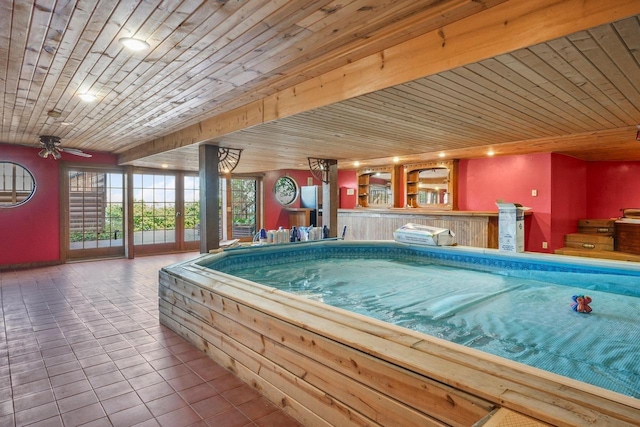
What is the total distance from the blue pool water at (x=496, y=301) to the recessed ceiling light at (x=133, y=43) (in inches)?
106

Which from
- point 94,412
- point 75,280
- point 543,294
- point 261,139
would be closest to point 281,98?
point 261,139

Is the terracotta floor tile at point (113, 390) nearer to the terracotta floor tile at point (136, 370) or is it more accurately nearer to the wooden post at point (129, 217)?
the terracotta floor tile at point (136, 370)

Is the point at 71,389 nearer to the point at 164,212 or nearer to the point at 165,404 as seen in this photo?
the point at 165,404

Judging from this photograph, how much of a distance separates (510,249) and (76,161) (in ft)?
26.6

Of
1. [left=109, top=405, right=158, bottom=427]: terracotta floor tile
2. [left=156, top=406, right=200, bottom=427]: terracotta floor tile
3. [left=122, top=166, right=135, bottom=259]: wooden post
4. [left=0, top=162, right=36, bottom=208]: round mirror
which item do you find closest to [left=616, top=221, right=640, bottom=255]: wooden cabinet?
[left=156, top=406, right=200, bottom=427]: terracotta floor tile

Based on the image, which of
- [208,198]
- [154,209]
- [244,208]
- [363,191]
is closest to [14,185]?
[154,209]

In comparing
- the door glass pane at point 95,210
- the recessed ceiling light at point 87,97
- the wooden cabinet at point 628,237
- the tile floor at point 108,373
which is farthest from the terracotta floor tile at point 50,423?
the wooden cabinet at point 628,237

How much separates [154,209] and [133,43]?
6.84 m

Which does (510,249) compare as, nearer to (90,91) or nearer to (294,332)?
(294,332)

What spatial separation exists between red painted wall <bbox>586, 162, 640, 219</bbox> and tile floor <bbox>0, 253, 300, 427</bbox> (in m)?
8.47

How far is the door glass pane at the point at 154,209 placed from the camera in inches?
324

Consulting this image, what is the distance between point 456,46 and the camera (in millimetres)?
2105

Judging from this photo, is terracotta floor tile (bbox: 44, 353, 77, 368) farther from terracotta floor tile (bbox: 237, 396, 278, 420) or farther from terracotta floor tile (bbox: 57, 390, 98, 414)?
terracotta floor tile (bbox: 237, 396, 278, 420)

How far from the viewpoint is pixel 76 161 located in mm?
Answer: 7180
